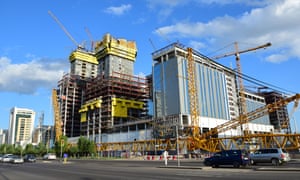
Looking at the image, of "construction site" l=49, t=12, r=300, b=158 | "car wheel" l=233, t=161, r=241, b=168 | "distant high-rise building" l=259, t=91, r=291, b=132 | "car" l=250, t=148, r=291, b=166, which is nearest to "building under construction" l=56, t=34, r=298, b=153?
"construction site" l=49, t=12, r=300, b=158

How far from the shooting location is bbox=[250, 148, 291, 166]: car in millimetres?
28166

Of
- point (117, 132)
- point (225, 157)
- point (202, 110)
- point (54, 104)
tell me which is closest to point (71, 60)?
point (54, 104)

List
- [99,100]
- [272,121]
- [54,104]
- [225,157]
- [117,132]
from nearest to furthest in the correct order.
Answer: [225,157] < [117,132] < [99,100] < [54,104] < [272,121]

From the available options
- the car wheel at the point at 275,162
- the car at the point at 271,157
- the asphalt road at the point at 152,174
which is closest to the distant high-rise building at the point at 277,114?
the car at the point at 271,157

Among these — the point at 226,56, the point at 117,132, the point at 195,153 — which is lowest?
the point at 195,153

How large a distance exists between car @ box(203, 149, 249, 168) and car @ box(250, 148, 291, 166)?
3.77 m

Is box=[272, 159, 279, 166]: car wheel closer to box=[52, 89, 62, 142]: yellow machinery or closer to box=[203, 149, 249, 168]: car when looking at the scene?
box=[203, 149, 249, 168]: car

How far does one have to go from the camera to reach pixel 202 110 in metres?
107

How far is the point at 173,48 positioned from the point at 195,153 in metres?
60.7

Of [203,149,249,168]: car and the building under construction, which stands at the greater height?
the building under construction

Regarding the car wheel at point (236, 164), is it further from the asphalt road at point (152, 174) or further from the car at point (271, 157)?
the car at point (271, 157)

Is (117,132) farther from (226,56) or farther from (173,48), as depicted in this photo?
(226,56)

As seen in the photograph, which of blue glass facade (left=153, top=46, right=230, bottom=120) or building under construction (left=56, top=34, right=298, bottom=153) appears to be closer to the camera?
building under construction (left=56, top=34, right=298, bottom=153)

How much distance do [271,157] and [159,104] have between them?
81.8 metres
